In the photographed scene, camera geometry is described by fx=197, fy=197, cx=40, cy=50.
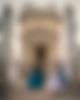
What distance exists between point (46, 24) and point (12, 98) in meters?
0.33

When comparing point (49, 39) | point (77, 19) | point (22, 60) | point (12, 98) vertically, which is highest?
point (77, 19)

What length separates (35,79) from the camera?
78cm

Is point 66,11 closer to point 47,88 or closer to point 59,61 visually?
point 59,61

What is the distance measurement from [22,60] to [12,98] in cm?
16

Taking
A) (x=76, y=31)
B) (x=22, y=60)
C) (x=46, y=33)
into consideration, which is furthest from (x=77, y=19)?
(x=22, y=60)

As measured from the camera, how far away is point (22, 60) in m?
0.81

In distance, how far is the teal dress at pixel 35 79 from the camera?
77 centimetres

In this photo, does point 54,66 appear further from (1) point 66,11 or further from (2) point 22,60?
(1) point 66,11

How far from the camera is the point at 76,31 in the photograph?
85cm

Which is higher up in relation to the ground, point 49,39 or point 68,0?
point 68,0

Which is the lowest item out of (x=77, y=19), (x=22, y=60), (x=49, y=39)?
(x=22, y=60)

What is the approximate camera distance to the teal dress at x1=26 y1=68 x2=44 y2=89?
774mm

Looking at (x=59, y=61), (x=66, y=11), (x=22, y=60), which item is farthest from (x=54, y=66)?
(x=66, y=11)

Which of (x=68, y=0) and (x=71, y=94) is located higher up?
(x=68, y=0)
